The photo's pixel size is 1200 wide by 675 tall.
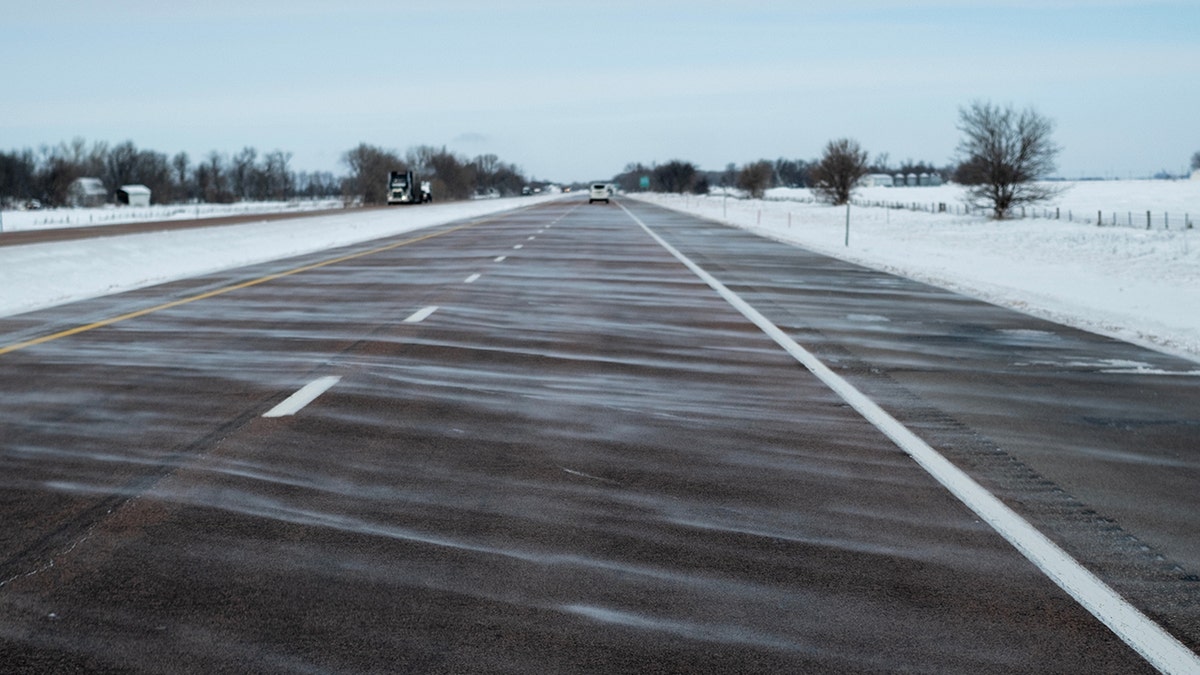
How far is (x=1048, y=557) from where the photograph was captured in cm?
581

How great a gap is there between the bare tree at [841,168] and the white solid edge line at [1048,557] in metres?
96.4

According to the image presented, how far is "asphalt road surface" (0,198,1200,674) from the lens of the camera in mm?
4770

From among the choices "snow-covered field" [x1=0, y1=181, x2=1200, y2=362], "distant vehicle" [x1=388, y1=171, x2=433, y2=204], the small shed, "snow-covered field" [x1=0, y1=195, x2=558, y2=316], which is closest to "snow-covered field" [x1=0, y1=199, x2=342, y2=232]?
"distant vehicle" [x1=388, y1=171, x2=433, y2=204]

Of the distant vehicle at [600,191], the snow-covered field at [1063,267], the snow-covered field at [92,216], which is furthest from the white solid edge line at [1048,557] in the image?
the distant vehicle at [600,191]

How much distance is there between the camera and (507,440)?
8.54 meters

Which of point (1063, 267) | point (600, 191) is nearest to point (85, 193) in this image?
point (600, 191)

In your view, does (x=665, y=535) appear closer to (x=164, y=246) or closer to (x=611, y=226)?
(x=164, y=246)

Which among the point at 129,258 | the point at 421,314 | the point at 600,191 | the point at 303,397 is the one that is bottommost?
the point at 303,397

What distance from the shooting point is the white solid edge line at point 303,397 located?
9461 mm

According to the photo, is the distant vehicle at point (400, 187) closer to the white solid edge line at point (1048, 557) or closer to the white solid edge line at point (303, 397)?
the white solid edge line at point (303, 397)

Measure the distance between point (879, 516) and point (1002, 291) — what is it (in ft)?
54.5

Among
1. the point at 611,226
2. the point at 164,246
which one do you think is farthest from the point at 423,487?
the point at 611,226

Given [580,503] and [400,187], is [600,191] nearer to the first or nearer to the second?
[400,187]

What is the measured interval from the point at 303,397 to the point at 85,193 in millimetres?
178791
